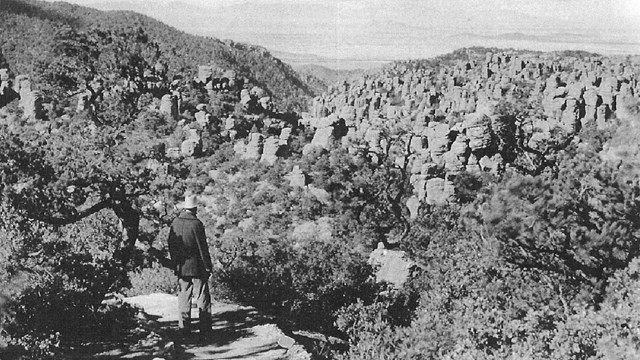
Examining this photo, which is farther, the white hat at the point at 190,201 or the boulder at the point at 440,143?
the boulder at the point at 440,143

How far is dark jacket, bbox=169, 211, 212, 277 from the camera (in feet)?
22.3

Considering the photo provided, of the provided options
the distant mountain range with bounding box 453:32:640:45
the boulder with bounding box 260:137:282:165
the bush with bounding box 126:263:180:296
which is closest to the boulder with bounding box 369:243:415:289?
the bush with bounding box 126:263:180:296

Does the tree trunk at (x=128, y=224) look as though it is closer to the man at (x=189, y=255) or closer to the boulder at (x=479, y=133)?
the man at (x=189, y=255)

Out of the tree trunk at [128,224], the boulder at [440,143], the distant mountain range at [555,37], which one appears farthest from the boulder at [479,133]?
the tree trunk at [128,224]

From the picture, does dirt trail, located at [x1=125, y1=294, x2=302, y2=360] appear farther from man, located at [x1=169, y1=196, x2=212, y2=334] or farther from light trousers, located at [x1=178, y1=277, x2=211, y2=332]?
man, located at [x1=169, y1=196, x2=212, y2=334]

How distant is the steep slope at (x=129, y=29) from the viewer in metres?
41.5

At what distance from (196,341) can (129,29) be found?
1890cm

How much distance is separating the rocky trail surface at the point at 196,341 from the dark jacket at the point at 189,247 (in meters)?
0.86

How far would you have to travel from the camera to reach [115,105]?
16.8 m

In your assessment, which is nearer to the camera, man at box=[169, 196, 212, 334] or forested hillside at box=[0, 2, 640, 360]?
forested hillside at box=[0, 2, 640, 360]

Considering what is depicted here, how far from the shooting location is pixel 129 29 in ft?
76.6

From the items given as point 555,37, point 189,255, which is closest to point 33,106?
point 555,37

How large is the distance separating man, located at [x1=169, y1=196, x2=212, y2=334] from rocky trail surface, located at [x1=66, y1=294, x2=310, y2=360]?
1.43ft

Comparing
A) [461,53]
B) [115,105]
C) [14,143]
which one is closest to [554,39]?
[14,143]
